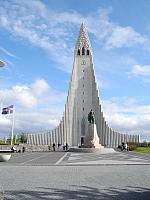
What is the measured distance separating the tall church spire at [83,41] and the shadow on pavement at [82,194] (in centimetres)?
7348

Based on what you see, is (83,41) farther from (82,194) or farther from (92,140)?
(82,194)

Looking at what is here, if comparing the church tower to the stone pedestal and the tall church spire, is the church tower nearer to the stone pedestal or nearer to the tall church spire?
the tall church spire

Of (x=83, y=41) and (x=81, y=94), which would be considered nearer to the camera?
(x=81, y=94)

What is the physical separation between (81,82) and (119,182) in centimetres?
6832

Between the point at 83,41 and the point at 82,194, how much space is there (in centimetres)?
7612

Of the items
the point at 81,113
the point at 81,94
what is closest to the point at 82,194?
the point at 81,113

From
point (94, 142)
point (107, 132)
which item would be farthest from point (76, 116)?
point (94, 142)

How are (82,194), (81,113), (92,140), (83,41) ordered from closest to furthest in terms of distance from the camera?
(82,194) → (92,140) → (81,113) → (83,41)

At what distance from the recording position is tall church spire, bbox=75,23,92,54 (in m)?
80.1

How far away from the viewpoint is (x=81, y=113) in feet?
247

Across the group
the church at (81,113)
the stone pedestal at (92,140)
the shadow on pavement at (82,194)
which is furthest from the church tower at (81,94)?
the shadow on pavement at (82,194)

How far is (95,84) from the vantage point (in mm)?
75750

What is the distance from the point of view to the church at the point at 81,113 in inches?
2849

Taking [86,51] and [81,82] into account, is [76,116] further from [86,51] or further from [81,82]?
[86,51]
